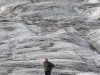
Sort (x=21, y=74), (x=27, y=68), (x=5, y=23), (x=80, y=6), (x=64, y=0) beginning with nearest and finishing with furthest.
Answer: (x=21, y=74)
(x=27, y=68)
(x=5, y=23)
(x=80, y=6)
(x=64, y=0)

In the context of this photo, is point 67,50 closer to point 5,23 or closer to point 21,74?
point 21,74

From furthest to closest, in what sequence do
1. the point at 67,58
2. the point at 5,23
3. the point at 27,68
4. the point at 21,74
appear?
the point at 5,23 < the point at 67,58 < the point at 27,68 < the point at 21,74

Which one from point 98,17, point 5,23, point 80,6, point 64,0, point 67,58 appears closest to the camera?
point 67,58

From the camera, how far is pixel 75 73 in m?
28.1

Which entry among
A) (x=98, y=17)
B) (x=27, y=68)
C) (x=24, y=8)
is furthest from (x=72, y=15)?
(x=27, y=68)

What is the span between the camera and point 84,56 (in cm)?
3475

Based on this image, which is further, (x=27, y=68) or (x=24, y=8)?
(x=24, y=8)

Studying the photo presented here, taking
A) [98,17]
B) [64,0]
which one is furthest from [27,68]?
[64,0]

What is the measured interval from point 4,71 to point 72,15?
42.3 meters

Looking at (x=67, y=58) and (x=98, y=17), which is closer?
(x=67, y=58)

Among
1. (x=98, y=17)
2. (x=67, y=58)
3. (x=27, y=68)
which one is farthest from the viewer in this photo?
(x=98, y=17)

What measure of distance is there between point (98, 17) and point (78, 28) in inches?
449

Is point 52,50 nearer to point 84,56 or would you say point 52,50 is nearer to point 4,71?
point 84,56

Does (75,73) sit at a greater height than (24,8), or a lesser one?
lesser
